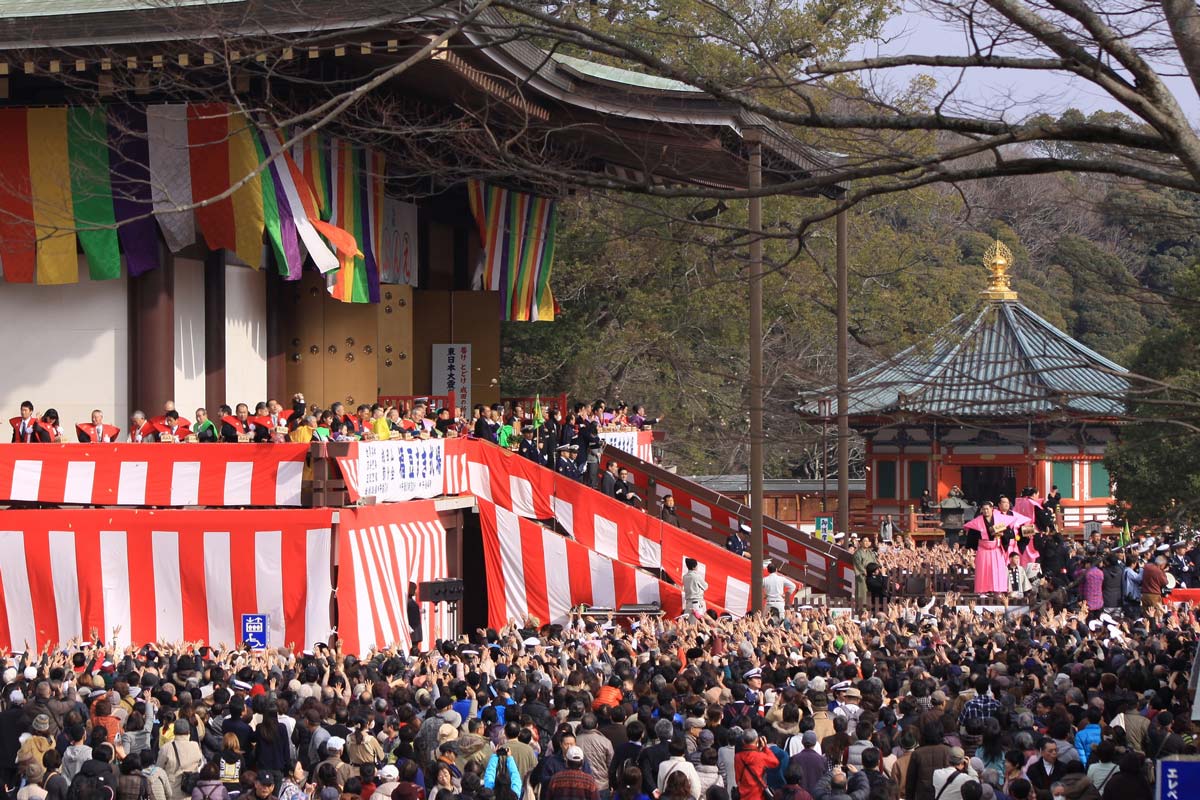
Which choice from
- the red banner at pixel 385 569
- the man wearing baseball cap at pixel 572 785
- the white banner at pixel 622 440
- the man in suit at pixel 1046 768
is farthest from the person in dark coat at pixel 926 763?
the white banner at pixel 622 440

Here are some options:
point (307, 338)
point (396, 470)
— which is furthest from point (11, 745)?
point (307, 338)

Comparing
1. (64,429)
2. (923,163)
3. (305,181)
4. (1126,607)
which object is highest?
(305,181)

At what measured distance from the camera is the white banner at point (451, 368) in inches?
1257

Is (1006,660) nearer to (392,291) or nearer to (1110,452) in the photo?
(392,291)

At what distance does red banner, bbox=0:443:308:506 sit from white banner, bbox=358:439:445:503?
34.9 inches

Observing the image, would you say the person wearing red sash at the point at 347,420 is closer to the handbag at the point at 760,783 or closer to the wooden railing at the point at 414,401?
the wooden railing at the point at 414,401

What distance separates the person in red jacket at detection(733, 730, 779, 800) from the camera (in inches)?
406

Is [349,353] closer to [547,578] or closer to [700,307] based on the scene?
[547,578]

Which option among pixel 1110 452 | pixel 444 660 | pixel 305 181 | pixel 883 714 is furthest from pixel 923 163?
pixel 1110 452

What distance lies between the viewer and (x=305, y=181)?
23.1 m

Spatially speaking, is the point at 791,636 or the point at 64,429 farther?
the point at 64,429

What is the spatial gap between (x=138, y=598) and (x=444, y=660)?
19.8 ft

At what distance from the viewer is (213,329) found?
23500mm

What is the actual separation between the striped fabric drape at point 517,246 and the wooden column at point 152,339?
8.28 m
